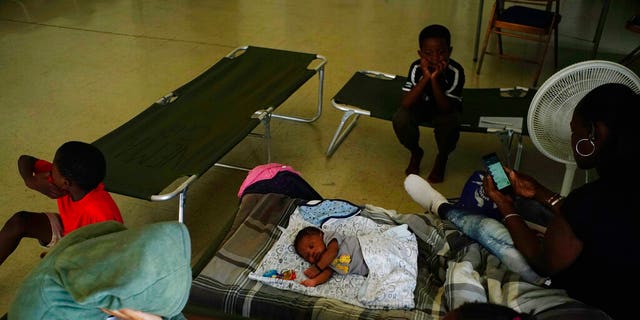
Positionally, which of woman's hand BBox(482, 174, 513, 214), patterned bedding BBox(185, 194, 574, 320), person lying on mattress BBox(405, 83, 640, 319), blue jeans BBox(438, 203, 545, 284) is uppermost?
person lying on mattress BBox(405, 83, 640, 319)

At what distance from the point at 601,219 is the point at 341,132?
220cm

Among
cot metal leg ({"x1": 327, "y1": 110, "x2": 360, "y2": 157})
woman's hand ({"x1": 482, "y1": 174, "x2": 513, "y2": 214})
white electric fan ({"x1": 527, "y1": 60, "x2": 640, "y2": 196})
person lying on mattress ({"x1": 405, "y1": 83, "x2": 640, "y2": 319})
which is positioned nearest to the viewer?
person lying on mattress ({"x1": 405, "y1": 83, "x2": 640, "y2": 319})

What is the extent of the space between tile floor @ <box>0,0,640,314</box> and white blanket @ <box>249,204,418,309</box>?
0.71 meters

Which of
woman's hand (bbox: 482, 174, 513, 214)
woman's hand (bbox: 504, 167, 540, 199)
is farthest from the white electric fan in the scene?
woman's hand (bbox: 482, 174, 513, 214)

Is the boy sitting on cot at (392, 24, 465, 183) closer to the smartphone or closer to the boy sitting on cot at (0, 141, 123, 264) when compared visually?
the smartphone

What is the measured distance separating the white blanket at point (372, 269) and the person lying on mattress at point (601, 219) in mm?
416

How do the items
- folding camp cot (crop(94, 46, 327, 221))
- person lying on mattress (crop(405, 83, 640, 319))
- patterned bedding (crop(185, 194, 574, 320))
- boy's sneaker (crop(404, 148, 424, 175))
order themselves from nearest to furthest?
person lying on mattress (crop(405, 83, 640, 319)), patterned bedding (crop(185, 194, 574, 320)), folding camp cot (crop(94, 46, 327, 221)), boy's sneaker (crop(404, 148, 424, 175))

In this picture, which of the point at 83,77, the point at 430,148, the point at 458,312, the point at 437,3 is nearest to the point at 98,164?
the point at 458,312

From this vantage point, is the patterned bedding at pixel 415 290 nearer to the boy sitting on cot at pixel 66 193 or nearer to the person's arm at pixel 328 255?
the person's arm at pixel 328 255

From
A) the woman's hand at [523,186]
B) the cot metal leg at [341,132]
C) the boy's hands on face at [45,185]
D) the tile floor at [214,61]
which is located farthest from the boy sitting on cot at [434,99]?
the boy's hands on face at [45,185]

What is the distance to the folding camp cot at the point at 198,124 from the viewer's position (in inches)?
94.2

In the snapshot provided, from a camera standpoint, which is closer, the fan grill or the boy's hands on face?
the boy's hands on face

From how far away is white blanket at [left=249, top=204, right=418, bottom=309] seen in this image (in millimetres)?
1900

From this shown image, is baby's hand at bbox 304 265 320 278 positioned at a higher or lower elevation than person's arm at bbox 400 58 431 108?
lower
